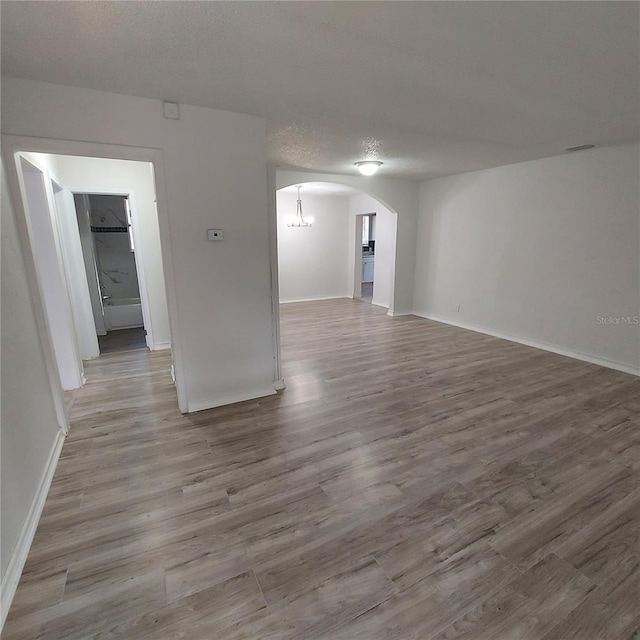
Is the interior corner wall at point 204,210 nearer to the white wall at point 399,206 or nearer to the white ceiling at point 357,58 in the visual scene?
the white ceiling at point 357,58

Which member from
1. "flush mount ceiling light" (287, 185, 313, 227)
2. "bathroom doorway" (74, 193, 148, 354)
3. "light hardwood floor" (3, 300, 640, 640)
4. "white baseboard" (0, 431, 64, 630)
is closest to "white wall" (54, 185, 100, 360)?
"bathroom doorway" (74, 193, 148, 354)

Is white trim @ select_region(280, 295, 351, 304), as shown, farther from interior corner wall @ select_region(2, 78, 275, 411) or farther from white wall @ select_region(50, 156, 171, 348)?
interior corner wall @ select_region(2, 78, 275, 411)

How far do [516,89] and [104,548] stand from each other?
3.71m

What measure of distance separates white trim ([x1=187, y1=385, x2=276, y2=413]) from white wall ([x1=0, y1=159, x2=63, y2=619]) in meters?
0.97

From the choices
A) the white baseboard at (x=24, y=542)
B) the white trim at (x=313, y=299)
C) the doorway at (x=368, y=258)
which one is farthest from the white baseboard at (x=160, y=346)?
the doorway at (x=368, y=258)

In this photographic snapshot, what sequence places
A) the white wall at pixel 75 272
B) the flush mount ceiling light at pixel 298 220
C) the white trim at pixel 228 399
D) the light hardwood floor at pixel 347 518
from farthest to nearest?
1. the flush mount ceiling light at pixel 298 220
2. the white wall at pixel 75 272
3. the white trim at pixel 228 399
4. the light hardwood floor at pixel 347 518

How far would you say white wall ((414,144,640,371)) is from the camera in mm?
3672

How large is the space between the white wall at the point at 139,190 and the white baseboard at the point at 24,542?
2.23 m

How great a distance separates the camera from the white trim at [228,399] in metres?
2.94

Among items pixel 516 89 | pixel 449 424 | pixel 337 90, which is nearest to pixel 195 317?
pixel 337 90

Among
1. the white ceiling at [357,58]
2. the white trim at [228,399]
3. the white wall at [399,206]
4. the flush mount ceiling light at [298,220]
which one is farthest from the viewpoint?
the flush mount ceiling light at [298,220]

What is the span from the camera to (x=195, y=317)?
2799 mm

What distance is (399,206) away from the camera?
6043mm

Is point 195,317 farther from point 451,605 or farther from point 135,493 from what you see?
point 451,605
